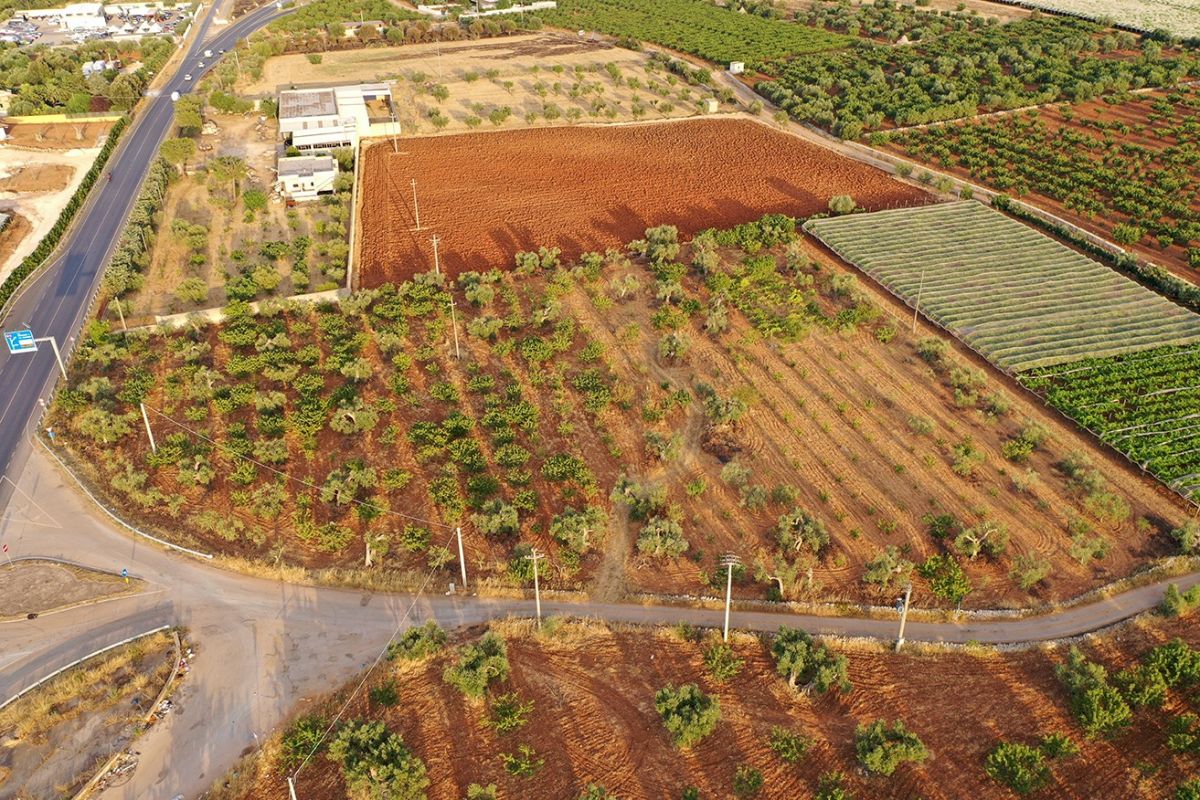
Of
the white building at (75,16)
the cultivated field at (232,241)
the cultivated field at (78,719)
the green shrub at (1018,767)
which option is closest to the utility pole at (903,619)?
the green shrub at (1018,767)

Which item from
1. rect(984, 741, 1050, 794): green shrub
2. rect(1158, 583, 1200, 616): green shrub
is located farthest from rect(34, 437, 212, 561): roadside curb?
rect(1158, 583, 1200, 616): green shrub

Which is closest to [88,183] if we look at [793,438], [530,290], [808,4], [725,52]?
[530,290]

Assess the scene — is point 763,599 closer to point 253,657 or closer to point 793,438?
point 793,438

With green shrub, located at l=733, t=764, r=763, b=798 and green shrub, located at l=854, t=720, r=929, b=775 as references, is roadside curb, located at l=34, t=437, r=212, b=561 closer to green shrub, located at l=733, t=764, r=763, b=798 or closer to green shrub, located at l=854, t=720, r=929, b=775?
green shrub, located at l=733, t=764, r=763, b=798

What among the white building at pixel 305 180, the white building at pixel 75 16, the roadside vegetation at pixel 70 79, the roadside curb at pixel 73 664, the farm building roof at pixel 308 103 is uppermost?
the white building at pixel 75 16

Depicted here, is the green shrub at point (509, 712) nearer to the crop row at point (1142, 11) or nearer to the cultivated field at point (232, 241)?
the cultivated field at point (232, 241)

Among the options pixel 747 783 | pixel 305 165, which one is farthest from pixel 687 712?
pixel 305 165

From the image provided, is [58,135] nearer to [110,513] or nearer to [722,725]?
[110,513]
